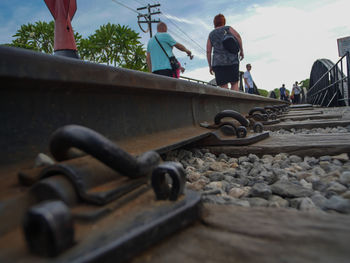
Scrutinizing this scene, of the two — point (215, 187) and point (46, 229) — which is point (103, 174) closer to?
point (46, 229)

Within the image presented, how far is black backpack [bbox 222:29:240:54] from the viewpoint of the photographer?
519 cm

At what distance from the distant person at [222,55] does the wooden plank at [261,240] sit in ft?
17.0

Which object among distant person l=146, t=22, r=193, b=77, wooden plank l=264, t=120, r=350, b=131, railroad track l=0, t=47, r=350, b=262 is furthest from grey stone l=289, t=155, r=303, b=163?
distant person l=146, t=22, r=193, b=77

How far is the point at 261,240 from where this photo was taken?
0.59 m

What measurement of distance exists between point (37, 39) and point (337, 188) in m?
22.2

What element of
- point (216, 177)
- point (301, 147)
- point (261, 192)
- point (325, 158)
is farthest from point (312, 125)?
point (261, 192)

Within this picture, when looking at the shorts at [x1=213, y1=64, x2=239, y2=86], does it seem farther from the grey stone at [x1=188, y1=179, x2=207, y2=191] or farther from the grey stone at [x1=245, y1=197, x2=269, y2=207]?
the grey stone at [x1=245, y1=197, x2=269, y2=207]

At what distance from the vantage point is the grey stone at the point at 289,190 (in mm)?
1079

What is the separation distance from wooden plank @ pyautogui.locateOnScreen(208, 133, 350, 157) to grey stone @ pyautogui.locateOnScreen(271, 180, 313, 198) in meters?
0.72

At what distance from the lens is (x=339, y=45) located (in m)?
9.91

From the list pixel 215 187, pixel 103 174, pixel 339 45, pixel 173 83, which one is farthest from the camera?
pixel 339 45

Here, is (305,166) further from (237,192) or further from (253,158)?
(237,192)

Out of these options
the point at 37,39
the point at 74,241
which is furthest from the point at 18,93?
the point at 37,39

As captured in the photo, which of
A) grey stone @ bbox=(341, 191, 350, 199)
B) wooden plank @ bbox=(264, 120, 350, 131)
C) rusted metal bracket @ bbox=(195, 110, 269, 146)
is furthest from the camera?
wooden plank @ bbox=(264, 120, 350, 131)
